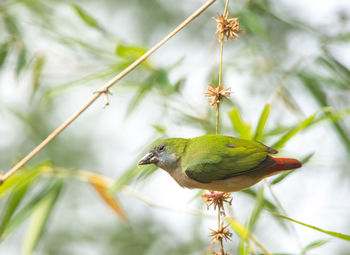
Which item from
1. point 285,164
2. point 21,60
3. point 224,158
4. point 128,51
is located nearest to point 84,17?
point 128,51

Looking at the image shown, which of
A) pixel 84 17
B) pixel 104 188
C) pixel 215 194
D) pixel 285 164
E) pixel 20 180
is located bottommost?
pixel 215 194

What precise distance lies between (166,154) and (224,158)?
1.30ft

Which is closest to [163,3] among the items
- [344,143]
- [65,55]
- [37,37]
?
[37,37]

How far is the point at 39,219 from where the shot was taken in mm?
2707

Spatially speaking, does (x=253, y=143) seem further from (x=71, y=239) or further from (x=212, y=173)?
(x=71, y=239)

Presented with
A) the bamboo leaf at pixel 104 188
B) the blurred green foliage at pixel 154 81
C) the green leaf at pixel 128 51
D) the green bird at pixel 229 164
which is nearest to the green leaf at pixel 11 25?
the blurred green foliage at pixel 154 81

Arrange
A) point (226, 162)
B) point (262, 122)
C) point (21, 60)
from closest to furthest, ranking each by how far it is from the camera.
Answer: point (226, 162)
point (262, 122)
point (21, 60)

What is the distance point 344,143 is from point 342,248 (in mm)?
3191

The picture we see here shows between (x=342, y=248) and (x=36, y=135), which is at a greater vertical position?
(x=36, y=135)

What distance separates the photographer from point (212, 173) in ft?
6.55

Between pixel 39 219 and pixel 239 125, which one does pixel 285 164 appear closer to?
pixel 239 125

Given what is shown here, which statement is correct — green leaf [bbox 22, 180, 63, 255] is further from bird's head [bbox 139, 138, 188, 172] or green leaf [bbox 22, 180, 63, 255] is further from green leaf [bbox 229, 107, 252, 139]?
green leaf [bbox 229, 107, 252, 139]

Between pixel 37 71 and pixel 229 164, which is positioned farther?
pixel 37 71

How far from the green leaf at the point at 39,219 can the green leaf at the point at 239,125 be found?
Answer: 116 cm
